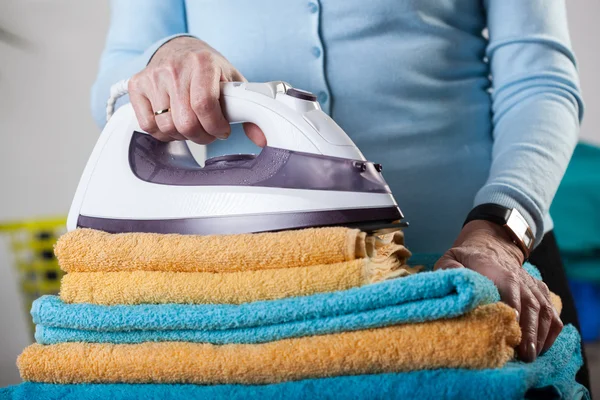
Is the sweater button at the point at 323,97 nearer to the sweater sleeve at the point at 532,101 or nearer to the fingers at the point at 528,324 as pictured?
the sweater sleeve at the point at 532,101

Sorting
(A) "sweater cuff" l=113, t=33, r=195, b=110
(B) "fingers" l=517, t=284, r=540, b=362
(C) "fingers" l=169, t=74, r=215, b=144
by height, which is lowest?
(B) "fingers" l=517, t=284, r=540, b=362

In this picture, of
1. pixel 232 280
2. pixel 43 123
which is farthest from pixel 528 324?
pixel 43 123

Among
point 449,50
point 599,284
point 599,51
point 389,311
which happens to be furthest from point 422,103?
point 599,51

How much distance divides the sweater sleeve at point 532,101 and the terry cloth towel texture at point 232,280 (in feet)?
0.92

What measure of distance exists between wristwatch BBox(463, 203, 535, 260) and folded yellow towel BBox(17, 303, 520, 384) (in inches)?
9.5

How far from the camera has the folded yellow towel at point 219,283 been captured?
51cm

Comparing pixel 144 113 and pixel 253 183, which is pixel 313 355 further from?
pixel 144 113

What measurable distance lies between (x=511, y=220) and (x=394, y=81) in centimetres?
28

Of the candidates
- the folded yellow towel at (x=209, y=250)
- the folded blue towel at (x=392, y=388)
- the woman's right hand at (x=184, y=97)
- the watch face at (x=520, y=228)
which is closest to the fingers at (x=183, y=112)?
the woman's right hand at (x=184, y=97)

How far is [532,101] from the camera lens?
88 cm

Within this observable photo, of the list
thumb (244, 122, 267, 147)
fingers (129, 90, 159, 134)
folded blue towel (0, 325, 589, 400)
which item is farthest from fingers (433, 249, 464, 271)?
fingers (129, 90, 159, 134)

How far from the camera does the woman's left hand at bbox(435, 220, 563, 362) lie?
0.56 m

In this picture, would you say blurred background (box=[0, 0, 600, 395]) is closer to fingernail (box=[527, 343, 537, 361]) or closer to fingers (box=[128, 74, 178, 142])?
fingers (box=[128, 74, 178, 142])

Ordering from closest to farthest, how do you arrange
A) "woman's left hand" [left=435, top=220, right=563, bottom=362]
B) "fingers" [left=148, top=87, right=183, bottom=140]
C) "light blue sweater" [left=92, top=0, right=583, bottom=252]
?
"woman's left hand" [left=435, top=220, right=563, bottom=362] < "fingers" [left=148, top=87, right=183, bottom=140] < "light blue sweater" [left=92, top=0, right=583, bottom=252]
